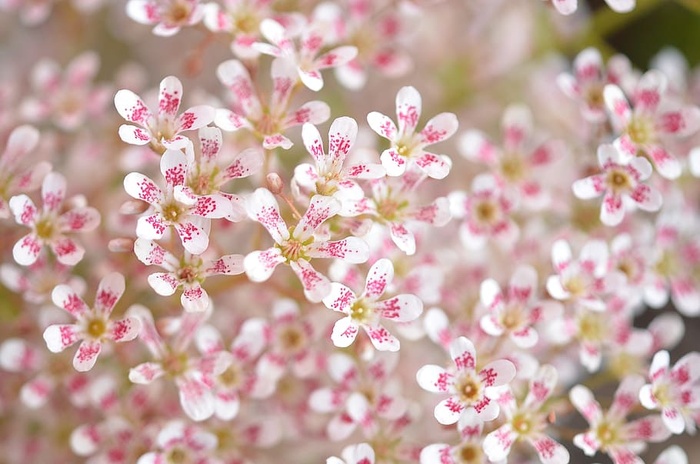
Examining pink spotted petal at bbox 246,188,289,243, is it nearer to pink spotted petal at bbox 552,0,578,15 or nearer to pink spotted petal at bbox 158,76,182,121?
pink spotted petal at bbox 158,76,182,121

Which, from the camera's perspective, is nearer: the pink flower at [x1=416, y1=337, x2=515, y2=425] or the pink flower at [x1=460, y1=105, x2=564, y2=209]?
the pink flower at [x1=416, y1=337, x2=515, y2=425]

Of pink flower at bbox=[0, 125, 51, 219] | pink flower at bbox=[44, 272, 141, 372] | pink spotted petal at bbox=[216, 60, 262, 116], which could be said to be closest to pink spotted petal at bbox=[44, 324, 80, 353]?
pink flower at bbox=[44, 272, 141, 372]

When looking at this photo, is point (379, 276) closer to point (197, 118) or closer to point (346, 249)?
point (346, 249)

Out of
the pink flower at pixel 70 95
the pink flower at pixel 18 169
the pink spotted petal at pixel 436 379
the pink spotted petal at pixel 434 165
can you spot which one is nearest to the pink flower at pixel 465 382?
the pink spotted petal at pixel 436 379

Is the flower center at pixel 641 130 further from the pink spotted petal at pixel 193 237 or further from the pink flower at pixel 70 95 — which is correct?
the pink flower at pixel 70 95

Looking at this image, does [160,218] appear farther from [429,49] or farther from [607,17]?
[607,17]

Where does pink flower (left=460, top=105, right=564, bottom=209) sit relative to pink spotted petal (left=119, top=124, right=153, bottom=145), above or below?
below

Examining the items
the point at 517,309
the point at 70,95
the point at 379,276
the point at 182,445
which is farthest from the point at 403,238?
the point at 70,95
